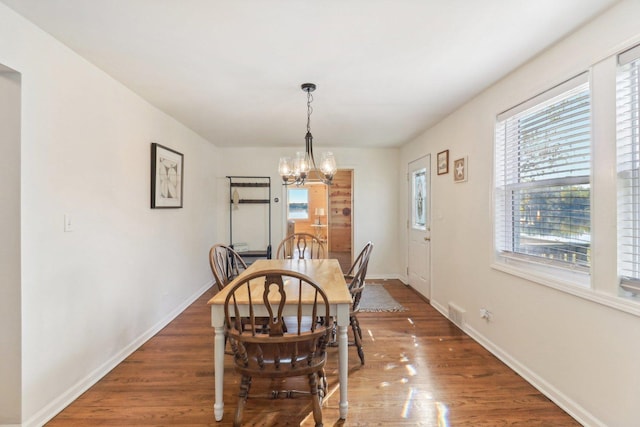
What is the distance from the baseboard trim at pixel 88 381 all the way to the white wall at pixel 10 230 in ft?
0.79

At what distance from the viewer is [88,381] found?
2.10 m

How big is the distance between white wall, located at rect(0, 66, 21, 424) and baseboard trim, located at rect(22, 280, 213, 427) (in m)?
0.24

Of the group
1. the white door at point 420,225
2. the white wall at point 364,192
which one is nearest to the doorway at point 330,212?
the white wall at point 364,192

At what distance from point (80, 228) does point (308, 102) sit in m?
2.08

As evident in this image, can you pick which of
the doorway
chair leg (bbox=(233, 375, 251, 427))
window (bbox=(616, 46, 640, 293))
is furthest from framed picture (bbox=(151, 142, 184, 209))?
the doorway

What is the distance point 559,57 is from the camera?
1.91 meters

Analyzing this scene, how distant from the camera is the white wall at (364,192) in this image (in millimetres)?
5094

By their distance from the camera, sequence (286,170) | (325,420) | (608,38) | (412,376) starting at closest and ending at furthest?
(608,38)
(325,420)
(412,376)
(286,170)

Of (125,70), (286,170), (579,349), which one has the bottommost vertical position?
(579,349)

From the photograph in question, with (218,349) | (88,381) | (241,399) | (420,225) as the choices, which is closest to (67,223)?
(88,381)

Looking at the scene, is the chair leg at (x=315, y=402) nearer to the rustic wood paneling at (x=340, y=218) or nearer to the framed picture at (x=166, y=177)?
the framed picture at (x=166, y=177)

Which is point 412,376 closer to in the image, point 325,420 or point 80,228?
point 325,420

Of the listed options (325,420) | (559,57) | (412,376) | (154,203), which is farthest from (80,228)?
(559,57)

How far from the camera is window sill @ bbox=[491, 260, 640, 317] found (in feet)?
4.89
